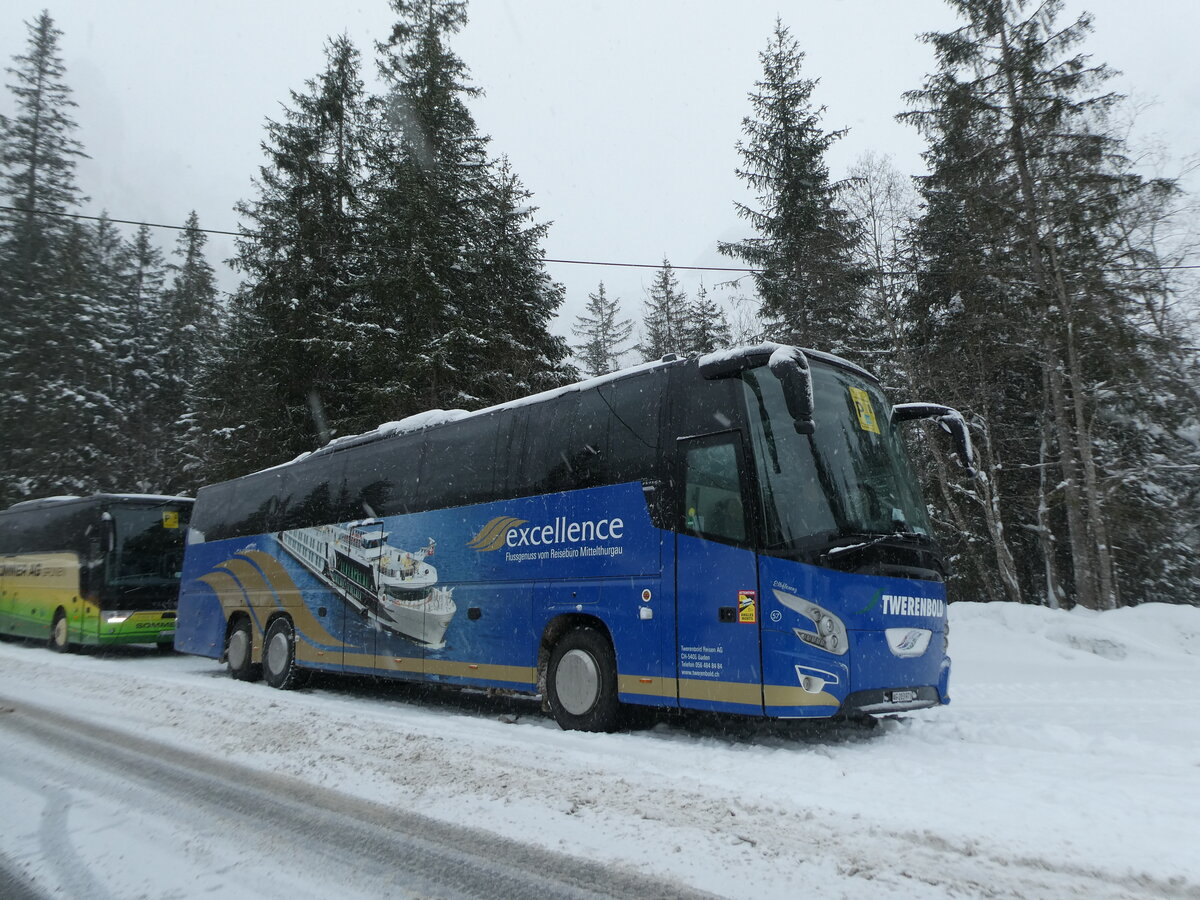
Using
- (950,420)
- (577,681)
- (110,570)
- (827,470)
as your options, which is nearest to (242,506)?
(110,570)

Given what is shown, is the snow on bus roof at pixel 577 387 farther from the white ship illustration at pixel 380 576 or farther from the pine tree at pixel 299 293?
the pine tree at pixel 299 293

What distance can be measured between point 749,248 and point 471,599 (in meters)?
19.8

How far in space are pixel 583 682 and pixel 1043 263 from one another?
16.0 metres

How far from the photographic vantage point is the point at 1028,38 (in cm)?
1889

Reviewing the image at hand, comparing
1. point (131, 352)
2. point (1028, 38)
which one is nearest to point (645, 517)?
point (1028, 38)

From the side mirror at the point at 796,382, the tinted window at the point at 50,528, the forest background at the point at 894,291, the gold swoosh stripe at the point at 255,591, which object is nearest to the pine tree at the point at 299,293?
the forest background at the point at 894,291

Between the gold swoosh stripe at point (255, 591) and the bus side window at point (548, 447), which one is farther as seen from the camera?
the gold swoosh stripe at point (255, 591)

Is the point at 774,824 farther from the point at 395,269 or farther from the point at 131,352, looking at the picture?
the point at 131,352

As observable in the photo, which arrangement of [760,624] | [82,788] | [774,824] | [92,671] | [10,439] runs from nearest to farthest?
[774,824], [82,788], [760,624], [92,671], [10,439]

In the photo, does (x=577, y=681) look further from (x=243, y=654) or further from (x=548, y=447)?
(x=243, y=654)

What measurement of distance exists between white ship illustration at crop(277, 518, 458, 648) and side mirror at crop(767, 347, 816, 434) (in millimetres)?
5007

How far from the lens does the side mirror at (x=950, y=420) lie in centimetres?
786

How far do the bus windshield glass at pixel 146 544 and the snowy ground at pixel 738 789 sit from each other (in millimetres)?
8040

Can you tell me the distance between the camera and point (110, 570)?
1733 centimetres
